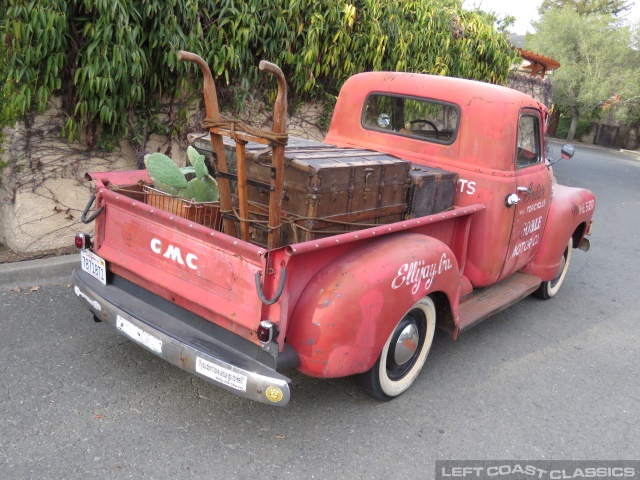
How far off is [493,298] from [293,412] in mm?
2039

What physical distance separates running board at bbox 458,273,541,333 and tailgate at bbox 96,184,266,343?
1736 millimetres

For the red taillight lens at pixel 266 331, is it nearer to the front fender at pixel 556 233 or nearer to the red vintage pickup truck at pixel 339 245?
the red vintage pickup truck at pixel 339 245

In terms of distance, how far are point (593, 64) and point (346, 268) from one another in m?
35.5

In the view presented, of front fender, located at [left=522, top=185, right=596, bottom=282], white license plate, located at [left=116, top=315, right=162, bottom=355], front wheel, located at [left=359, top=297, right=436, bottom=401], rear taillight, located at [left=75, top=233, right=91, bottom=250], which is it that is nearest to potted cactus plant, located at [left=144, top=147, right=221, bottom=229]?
rear taillight, located at [left=75, top=233, right=91, bottom=250]

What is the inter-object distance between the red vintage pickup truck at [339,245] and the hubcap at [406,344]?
10mm

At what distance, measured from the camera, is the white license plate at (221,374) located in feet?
9.11

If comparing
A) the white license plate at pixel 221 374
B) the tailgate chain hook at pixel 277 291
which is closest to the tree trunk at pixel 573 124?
the tailgate chain hook at pixel 277 291

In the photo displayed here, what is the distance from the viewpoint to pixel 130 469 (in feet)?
9.00

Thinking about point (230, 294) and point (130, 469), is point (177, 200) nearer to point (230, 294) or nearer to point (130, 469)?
point (230, 294)

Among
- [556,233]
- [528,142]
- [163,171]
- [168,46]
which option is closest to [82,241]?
[163,171]

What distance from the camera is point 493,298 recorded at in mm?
4566

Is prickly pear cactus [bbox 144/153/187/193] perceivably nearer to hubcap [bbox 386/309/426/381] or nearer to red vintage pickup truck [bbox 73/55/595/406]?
red vintage pickup truck [bbox 73/55/595/406]

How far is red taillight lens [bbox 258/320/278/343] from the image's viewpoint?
2.75 m

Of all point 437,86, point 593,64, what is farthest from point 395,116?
point 593,64
